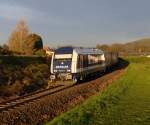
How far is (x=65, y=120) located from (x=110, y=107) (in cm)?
403

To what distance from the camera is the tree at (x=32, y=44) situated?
2758 inches

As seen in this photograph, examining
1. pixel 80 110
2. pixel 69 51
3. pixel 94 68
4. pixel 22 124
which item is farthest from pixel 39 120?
pixel 94 68

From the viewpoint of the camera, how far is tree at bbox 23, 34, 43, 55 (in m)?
70.1

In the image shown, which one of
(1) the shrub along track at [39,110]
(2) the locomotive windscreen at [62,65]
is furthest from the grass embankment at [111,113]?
(2) the locomotive windscreen at [62,65]

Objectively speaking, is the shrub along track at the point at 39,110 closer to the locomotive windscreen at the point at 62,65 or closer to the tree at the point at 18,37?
the locomotive windscreen at the point at 62,65

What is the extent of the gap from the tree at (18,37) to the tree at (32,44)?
1039 millimetres

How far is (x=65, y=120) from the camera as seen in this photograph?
44.5 feet

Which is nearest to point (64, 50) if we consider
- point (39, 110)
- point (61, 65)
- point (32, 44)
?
point (61, 65)

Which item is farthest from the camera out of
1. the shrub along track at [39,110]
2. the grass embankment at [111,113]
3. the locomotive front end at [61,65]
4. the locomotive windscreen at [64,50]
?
the locomotive windscreen at [64,50]

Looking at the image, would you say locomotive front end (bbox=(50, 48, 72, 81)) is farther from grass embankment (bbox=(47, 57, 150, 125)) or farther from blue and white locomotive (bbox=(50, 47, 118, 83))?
grass embankment (bbox=(47, 57, 150, 125))

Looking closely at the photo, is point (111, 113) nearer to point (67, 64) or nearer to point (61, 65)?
point (67, 64)

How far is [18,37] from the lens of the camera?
75062mm

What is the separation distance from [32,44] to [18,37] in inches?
176

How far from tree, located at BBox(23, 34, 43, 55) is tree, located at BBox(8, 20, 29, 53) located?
1.04 meters
